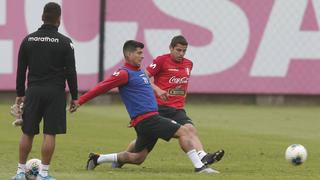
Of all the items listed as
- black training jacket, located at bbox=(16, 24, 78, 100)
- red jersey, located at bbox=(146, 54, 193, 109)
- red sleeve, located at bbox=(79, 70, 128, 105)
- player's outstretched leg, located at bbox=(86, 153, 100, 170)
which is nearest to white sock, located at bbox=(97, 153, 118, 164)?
player's outstretched leg, located at bbox=(86, 153, 100, 170)

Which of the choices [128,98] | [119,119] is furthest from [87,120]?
[128,98]

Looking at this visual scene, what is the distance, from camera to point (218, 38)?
80.2 ft

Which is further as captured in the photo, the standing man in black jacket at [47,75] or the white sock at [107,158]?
the white sock at [107,158]

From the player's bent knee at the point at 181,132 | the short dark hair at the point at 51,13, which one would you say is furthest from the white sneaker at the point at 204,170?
the short dark hair at the point at 51,13

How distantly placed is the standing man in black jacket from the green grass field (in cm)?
71

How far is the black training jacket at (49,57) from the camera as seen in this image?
10.9 meters

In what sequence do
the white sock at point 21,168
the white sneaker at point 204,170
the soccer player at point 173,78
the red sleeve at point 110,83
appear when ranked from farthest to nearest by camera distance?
the soccer player at point 173,78
the white sneaker at point 204,170
the red sleeve at point 110,83
the white sock at point 21,168

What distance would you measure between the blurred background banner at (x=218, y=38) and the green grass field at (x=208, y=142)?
0.74 metres

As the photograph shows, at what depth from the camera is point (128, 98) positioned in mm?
12180

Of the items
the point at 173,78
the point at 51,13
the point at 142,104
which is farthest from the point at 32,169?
the point at 173,78

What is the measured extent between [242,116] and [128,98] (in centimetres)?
986

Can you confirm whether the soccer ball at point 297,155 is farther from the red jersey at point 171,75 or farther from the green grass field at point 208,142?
the red jersey at point 171,75

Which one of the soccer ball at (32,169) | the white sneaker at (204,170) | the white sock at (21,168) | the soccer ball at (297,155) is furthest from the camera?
the soccer ball at (297,155)

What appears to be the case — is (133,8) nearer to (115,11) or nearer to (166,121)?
(115,11)
